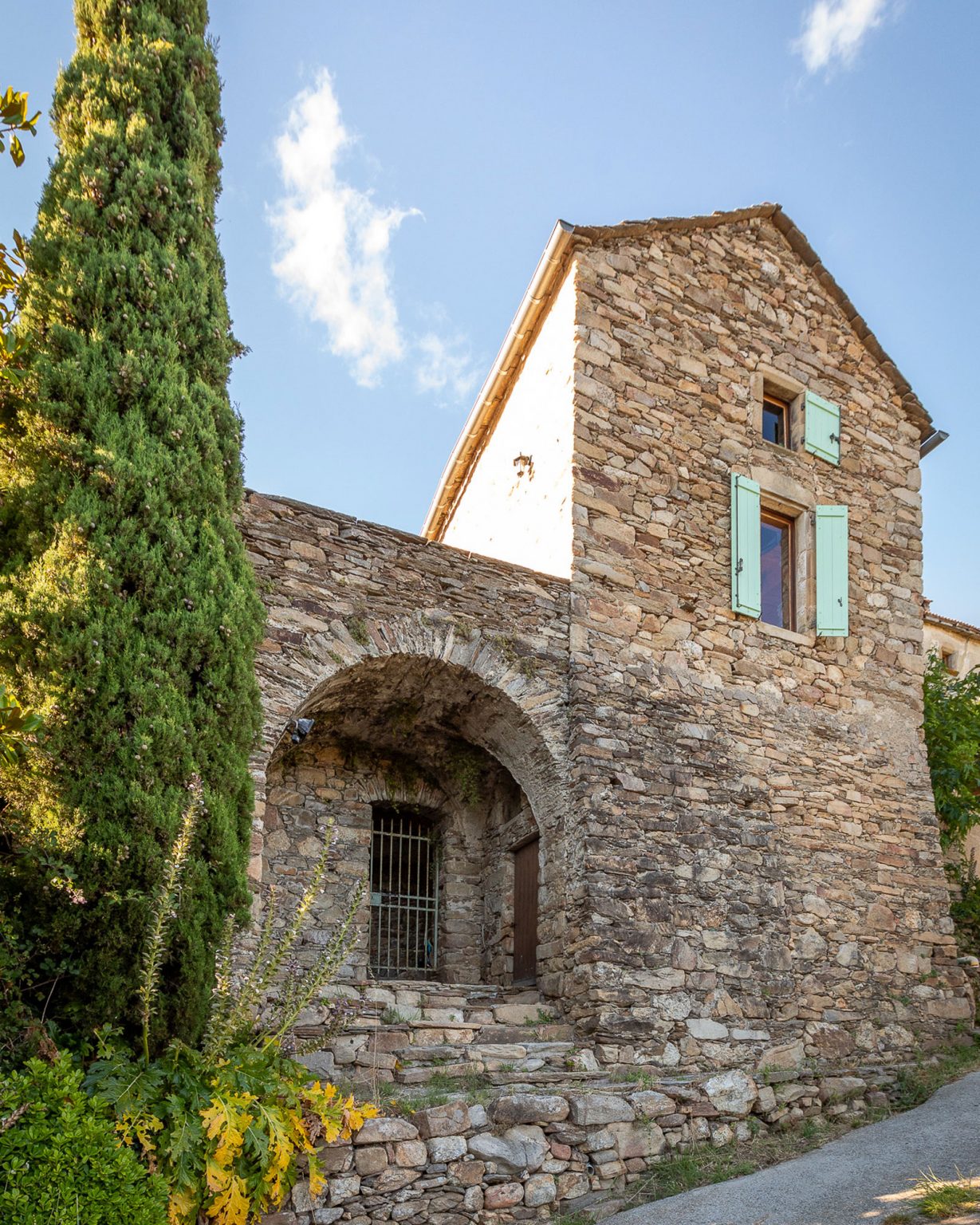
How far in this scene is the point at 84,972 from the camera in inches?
187

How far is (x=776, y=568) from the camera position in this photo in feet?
33.5

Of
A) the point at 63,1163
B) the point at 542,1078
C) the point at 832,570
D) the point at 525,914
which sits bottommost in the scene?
the point at 542,1078

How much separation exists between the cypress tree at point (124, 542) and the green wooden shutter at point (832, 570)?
222 inches

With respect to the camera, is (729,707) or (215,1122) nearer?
(215,1122)

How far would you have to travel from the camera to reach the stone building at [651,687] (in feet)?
25.0

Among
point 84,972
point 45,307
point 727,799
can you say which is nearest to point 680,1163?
point 727,799

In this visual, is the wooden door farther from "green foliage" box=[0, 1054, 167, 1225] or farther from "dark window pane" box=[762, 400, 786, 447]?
"dark window pane" box=[762, 400, 786, 447]

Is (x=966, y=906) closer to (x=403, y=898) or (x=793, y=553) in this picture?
(x=793, y=553)

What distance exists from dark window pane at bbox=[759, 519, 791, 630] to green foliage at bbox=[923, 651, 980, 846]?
187 centimetres

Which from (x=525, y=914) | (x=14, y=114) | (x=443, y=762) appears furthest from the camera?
(x=443, y=762)

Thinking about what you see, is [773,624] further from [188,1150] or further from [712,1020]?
[188,1150]

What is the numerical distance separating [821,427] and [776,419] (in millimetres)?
422

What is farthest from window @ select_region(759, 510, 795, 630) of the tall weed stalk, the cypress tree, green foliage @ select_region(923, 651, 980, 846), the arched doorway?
the tall weed stalk

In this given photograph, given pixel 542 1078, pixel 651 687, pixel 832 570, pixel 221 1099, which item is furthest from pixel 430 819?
pixel 221 1099
